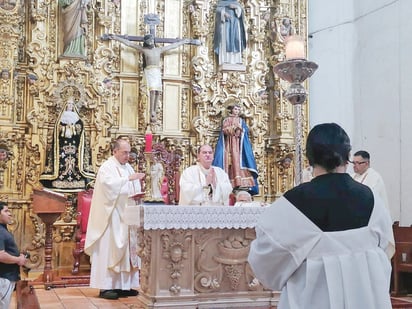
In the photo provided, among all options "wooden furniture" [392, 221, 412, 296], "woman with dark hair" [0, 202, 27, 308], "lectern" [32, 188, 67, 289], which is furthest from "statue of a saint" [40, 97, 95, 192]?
"wooden furniture" [392, 221, 412, 296]

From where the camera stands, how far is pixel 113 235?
759cm

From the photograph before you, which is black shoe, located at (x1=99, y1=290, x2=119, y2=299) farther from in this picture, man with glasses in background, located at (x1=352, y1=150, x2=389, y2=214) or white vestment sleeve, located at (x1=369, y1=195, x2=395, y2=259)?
white vestment sleeve, located at (x1=369, y1=195, x2=395, y2=259)

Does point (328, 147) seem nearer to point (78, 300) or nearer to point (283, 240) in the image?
point (283, 240)

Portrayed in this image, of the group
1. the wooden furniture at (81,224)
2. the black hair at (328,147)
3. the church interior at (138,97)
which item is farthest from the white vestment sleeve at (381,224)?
the wooden furniture at (81,224)

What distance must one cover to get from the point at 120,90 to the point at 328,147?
892cm

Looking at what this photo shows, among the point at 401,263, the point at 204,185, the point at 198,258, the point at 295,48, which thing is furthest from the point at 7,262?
the point at 401,263

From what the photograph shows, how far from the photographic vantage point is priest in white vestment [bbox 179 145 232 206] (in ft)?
24.0

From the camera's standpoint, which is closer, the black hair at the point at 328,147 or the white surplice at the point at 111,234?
the black hair at the point at 328,147

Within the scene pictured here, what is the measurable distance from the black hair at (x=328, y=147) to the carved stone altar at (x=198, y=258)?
3.62 metres

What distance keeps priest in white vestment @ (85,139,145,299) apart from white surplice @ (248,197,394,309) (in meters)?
4.65

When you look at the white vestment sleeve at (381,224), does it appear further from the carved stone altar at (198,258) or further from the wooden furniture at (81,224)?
the wooden furniture at (81,224)

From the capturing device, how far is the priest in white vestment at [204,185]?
24.0ft

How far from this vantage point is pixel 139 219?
641cm

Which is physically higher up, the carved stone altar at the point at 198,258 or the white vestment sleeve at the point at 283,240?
the white vestment sleeve at the point at 283,240
